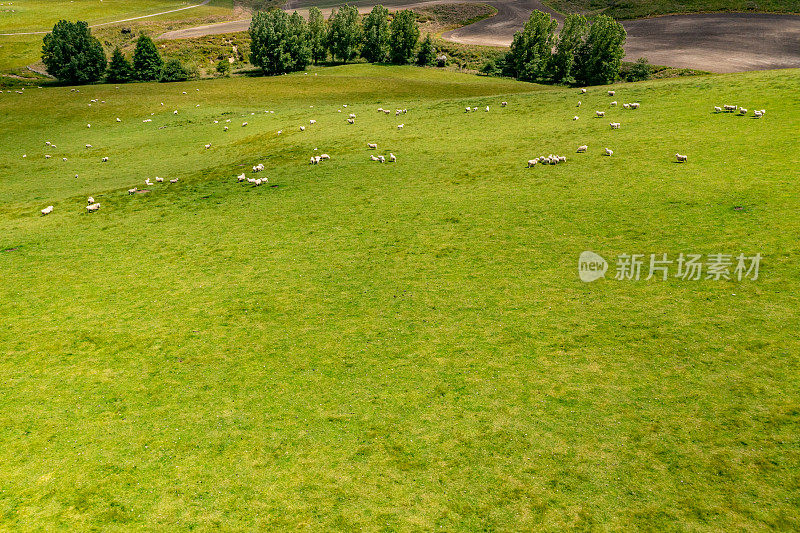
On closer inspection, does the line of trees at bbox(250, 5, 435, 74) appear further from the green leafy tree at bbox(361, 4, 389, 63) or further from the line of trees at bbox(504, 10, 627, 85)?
the line of trees at bbox(504, 10, 627, 85)

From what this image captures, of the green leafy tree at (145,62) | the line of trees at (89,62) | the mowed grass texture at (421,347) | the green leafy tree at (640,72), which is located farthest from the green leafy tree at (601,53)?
A: the green leafy tree at (145,62)

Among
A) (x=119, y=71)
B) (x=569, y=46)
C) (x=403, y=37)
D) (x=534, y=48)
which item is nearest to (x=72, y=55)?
(x=119, y=71)

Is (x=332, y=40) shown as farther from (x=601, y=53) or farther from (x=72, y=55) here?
(x=601, y=53)

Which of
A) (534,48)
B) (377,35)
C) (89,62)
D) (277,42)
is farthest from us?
(377,35)

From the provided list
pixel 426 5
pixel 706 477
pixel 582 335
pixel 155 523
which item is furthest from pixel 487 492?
pixel 426 5

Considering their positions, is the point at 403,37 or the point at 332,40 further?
the point at 332,40

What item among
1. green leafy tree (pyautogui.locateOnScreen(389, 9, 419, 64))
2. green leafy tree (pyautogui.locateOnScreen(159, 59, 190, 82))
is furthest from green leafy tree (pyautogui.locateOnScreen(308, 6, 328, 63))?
green leafy tree (pyautogui.locateOnScreen(159, 59, 190, 82))
